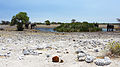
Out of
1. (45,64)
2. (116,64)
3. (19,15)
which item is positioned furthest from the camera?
(19,15)

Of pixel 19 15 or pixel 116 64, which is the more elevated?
pixel 19 15

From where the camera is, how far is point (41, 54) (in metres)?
6.53

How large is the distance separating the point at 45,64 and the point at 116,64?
261 cm

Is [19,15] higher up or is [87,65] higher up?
[19,15]

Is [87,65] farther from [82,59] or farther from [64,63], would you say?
[64,63]

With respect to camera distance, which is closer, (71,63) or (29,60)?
(71,63)

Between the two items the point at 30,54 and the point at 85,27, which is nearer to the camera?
the point at 30,54

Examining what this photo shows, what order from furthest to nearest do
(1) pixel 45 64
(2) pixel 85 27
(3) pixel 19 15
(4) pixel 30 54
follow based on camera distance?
(2) pixel 85 27 → (3) pixel 19 15 → (4) pixel 30 54 → (1) pixel 45 64

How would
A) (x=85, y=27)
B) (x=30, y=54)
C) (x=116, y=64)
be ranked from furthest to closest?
(x=85, y=27)
(x=30, y=54)
(x=116, y=64)

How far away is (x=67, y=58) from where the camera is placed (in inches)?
232

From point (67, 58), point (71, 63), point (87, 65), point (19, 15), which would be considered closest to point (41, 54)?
point (67, 58)

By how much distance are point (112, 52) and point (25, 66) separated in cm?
366

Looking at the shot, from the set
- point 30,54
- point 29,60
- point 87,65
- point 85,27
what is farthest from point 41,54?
point 85,27

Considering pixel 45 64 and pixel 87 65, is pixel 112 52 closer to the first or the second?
pixel 87 65
